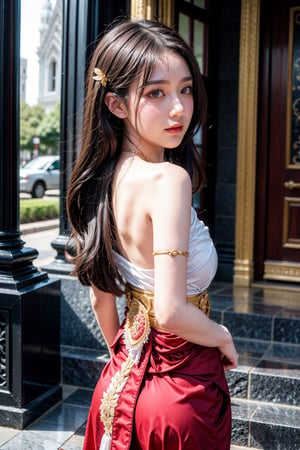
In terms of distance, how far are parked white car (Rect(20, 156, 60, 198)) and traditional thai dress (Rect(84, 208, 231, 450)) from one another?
63.7ft

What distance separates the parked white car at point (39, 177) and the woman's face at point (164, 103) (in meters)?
19.5

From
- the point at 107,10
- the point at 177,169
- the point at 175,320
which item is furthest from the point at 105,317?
the point at 107,10

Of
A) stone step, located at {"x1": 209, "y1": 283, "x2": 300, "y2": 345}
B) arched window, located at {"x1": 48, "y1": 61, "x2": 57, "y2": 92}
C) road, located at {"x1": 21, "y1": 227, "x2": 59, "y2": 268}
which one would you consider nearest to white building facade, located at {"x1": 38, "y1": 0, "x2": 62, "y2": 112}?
arched window, located at {"x1": 48, "y1": 61, "x2": 57, "y2": 92}

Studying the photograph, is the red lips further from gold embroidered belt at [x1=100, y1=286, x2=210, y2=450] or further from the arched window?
the arched window

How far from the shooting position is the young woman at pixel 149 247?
1434 millimetres

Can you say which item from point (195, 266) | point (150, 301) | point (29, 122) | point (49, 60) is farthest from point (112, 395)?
point (49, 60)

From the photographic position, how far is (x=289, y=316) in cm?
432

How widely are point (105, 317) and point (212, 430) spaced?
1.50ft

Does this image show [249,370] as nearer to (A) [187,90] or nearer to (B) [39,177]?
(A) [187,90]

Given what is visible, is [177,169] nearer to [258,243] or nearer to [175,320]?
[175,320]

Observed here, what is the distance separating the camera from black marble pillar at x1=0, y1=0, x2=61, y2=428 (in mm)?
3477

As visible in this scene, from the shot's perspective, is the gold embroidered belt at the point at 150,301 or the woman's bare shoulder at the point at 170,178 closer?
the woman's bare shoulder at the point at 170,178

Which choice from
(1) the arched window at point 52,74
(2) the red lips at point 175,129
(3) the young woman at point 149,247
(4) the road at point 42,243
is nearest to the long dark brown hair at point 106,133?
(3) the young woman at point 149,247

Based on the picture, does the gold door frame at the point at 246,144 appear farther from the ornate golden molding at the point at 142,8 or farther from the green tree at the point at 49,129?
the green tree at the point at 49,129
